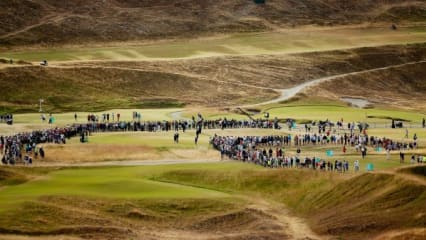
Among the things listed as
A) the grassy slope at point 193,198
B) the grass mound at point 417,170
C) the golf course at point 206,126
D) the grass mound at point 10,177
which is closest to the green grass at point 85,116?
the golf course at point 206,126

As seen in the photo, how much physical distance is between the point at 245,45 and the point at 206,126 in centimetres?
6912

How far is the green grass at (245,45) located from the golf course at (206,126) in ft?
1.42

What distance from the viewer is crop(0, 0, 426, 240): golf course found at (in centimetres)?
5934

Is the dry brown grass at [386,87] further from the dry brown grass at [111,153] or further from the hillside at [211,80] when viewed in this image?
the dry brown grass at [111,153]

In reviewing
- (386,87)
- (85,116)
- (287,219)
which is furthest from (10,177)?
(386,87)

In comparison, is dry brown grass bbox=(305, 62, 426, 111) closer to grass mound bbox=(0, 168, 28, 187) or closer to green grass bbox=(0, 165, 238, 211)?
green grass bbox=(0, 165, 238, 211)

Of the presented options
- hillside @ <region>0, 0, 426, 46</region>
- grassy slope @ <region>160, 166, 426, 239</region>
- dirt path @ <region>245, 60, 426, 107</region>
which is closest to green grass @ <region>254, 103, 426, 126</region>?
dirt path @ <region>245, 60, 426, 107</region>

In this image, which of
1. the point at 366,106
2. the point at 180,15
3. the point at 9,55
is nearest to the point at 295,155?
the point at 366,106

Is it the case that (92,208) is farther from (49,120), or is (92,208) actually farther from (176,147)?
(49,120)

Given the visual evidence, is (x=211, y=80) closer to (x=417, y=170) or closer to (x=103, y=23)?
(x=103, y=23)

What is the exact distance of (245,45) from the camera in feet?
574

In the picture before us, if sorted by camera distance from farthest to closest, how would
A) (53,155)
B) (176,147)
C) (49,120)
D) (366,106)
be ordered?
(366,106) < (49,120) < (176,147) < (53,155)

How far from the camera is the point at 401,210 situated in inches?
2224

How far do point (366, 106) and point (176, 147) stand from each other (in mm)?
52498
